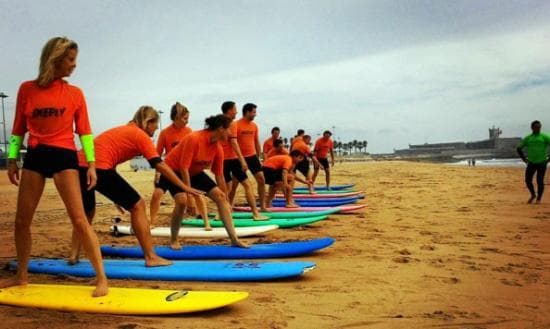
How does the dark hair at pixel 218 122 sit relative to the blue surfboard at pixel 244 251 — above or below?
above

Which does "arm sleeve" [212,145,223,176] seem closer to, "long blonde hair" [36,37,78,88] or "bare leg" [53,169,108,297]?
"bare leg" [53,169,108,297]

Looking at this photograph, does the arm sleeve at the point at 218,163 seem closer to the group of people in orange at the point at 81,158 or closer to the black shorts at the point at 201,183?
the group of people in orange at the point at 81,158

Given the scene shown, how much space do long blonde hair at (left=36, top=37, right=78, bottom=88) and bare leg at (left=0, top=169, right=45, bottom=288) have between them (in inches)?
29.1

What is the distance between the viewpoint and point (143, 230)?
448 cm

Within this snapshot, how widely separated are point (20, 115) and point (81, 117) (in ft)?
1.54

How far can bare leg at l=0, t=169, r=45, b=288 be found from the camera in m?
3.59

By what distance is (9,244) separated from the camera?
641cm

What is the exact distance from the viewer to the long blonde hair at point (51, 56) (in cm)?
348

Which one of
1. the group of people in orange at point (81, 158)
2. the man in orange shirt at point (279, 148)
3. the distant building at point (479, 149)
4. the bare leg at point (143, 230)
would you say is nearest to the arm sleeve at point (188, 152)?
the group of people in orange at point (81, 158)

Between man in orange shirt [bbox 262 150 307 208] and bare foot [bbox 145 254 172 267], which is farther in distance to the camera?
man in orange shirt [bbox 262 150 307 208]

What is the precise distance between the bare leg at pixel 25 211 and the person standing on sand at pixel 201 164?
1905 mm

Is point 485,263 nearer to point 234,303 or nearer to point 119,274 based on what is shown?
point 234,303

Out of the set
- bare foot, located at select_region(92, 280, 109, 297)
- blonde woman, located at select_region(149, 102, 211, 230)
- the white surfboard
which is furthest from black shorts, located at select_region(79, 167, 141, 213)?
blonde woman, located at select_region(149, 102, 211, 230)

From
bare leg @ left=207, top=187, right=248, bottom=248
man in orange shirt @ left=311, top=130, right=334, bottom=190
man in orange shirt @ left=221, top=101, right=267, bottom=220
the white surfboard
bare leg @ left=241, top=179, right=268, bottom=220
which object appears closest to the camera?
bare leg @ left=207, top=187, right=248, bottom=248
